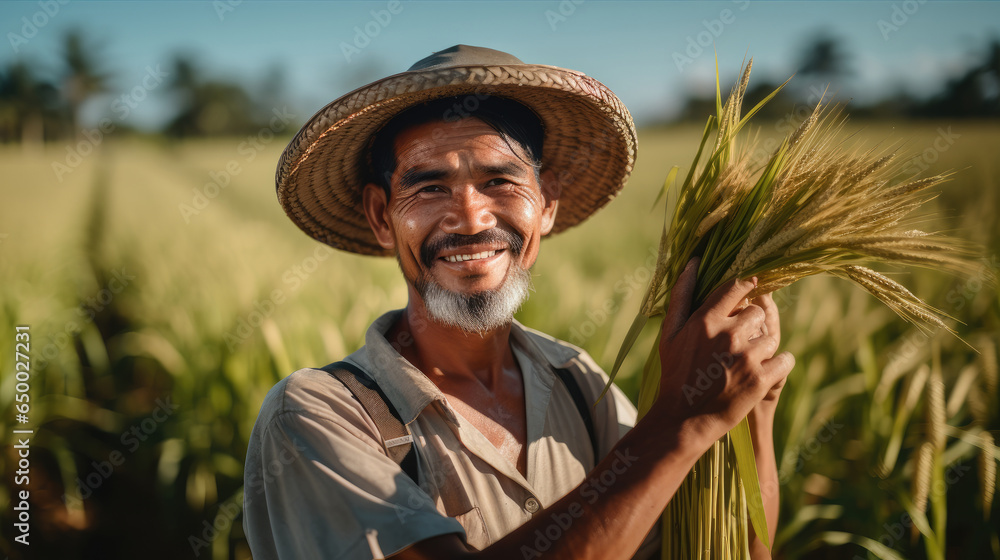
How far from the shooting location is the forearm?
68.8 inches

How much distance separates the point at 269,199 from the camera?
10656 millimetres

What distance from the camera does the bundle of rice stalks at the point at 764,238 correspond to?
4.51 feet

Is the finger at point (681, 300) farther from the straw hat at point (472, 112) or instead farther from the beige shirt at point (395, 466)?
the straw hat at point (472, 112)

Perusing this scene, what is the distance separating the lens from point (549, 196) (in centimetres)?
228

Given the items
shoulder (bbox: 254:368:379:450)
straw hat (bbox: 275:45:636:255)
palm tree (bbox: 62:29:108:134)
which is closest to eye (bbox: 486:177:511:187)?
straw hat (bbox: 275:45:636:255)

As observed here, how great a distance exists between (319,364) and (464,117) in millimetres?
2222

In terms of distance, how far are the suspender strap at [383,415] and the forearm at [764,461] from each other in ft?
3.09

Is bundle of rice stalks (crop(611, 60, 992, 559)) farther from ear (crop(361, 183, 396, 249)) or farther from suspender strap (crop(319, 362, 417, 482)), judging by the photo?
ear (crop(361, 183, 396, 249))

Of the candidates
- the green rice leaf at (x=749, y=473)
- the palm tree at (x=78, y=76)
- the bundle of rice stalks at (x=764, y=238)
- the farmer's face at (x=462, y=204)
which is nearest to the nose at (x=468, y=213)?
the farmer's face at (x=462, y=204)

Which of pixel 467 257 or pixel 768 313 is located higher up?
pixel 467 257

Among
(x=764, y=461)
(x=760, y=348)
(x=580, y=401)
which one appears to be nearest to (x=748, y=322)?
(x=760, y=348)

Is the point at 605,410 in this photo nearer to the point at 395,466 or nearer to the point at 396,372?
the point at 396,372

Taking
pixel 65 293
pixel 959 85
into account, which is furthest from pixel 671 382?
pixel 959 85

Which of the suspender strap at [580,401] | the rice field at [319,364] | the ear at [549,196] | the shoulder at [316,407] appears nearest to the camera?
the shoulder at [316,407]
